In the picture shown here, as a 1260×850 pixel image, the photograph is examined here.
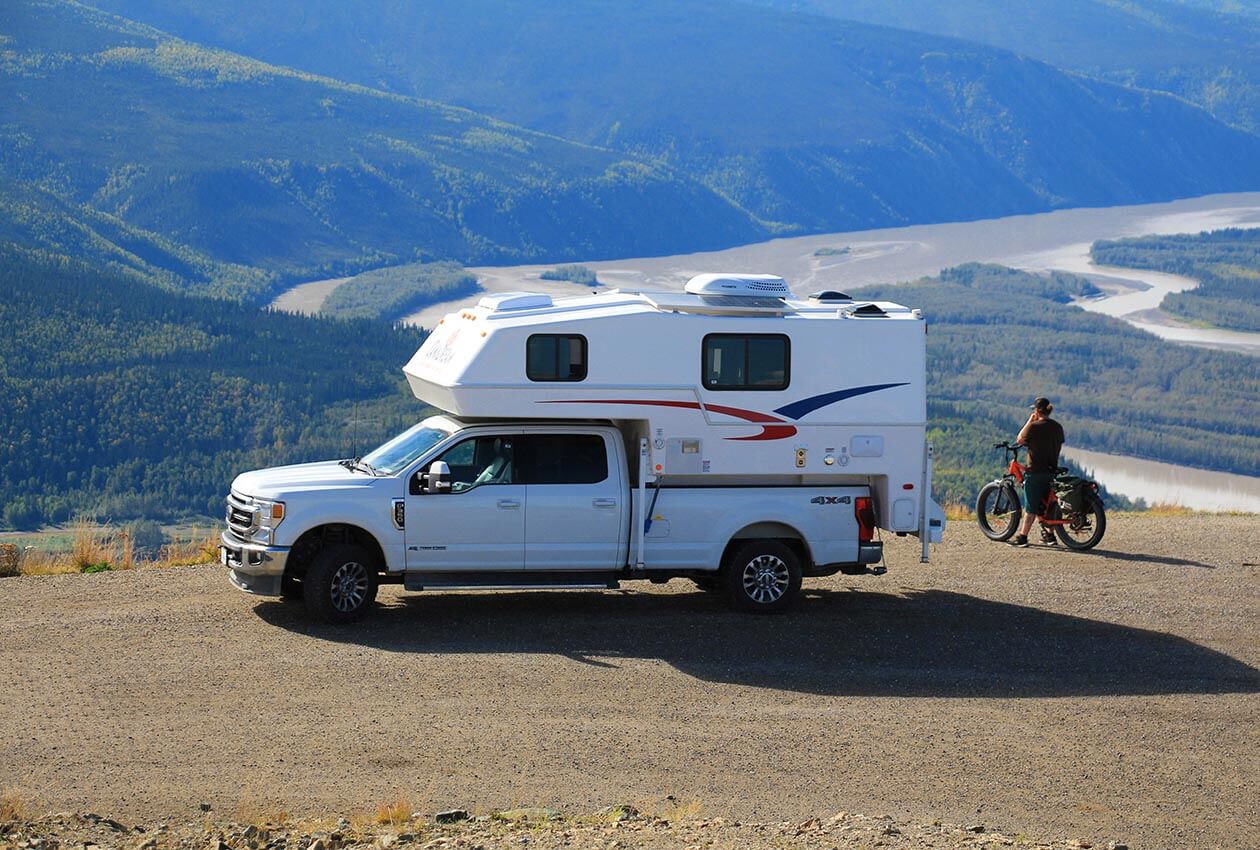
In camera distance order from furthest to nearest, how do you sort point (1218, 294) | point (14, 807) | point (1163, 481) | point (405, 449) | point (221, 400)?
point (1218, 294) < point (1163, 481) < point (221, 400) < point (405, 449) < point (14, 807)

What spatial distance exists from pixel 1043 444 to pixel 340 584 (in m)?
8.65

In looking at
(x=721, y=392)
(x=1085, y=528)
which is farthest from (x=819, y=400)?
(x=1085, y=528)

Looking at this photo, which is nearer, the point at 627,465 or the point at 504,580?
the point at 504,580

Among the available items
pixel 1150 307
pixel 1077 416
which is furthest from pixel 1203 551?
pixel 1150 307

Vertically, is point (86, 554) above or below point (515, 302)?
below

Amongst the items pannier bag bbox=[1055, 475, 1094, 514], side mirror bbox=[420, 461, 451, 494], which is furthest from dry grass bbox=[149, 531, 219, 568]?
pannier bag bbox=[1055, 475, 1094, 514]

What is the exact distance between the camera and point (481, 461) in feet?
47.4

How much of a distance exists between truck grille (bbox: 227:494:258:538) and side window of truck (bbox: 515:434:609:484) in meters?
2.31

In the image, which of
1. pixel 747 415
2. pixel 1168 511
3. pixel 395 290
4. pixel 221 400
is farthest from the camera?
pixel 395 290

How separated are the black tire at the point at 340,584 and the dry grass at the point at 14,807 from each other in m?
4.41

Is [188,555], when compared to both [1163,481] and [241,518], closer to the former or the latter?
[241,518]

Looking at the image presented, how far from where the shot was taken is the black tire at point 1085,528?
18641 millimetres

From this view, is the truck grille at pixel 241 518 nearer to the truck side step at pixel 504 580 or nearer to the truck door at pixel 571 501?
the truck side step at pixel 504 580

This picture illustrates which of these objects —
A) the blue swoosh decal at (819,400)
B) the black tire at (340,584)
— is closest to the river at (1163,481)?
the blue swoosh decal at (819,400)
